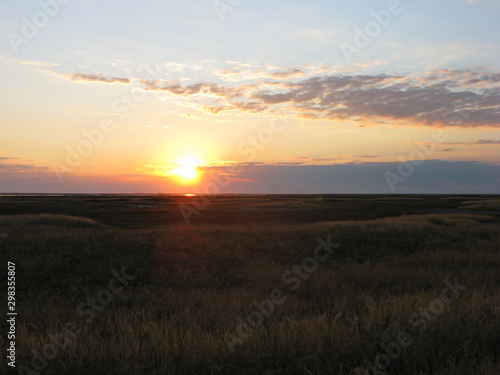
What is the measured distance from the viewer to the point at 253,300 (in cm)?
711

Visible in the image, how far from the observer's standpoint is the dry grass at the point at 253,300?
4.09m

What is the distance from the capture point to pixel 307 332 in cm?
449

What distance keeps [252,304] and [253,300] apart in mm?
411

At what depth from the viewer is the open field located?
409cm

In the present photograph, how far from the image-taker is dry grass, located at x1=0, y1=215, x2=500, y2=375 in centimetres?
409

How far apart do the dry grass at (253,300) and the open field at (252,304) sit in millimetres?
30

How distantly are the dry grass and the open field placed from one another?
0.03m

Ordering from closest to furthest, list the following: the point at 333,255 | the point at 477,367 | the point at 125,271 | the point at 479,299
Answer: the point at 477,367 → the point at 479,299 → the point at 125,271 → the point at 333,255

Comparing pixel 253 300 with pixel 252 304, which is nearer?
pixel 252 304

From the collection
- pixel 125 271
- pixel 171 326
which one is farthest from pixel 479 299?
pixel 125 271

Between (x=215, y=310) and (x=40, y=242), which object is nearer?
(x=215, y=310)

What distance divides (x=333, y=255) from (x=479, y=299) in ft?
25.8

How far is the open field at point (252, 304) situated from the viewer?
161 inches

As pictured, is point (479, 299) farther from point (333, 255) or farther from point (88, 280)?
point (88, 280)
